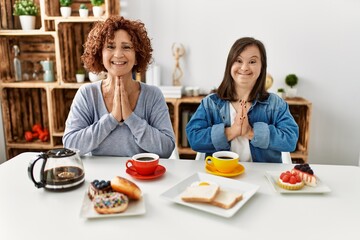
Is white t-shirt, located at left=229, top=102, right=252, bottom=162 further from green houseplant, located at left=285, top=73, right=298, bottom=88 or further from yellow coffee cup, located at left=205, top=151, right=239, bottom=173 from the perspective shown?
green houseplant, located at left=285, top=73, right=298, bottom=88

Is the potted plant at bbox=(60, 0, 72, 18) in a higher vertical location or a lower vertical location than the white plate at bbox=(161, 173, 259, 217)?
higher

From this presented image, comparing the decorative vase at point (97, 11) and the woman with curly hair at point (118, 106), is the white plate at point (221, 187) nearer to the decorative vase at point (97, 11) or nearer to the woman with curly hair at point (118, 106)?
the woman with curly hair at point (118, 106)

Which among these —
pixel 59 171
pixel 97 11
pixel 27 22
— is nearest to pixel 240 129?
pixel 59 171

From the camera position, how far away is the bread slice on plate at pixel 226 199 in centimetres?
97

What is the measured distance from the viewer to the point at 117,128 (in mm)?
1543

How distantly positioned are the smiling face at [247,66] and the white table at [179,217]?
51 centimetres

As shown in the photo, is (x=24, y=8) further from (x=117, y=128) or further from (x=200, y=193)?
(x=200, y=193)

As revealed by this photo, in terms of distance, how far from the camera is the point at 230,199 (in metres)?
1.00

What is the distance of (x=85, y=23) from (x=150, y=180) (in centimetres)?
216

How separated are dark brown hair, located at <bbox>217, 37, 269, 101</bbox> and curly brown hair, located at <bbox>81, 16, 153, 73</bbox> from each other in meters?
0.39

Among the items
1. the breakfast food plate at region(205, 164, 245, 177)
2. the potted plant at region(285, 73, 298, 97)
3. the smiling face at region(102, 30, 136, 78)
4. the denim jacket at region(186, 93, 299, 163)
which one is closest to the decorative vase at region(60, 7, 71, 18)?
the smiling face at region(102, 30, 136, 78)

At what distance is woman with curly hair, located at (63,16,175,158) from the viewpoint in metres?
1.47

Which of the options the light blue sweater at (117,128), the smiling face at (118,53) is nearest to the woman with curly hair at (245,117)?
the light blue sweater at (117,128)

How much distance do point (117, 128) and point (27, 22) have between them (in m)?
1.84
